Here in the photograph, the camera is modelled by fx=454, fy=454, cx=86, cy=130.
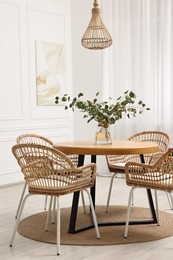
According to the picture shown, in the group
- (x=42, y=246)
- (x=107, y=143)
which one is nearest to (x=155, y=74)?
(x=107, y=143)

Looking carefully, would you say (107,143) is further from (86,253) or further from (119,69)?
(119,69)

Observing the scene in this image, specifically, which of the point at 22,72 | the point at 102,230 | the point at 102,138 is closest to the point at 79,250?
the point at 102,230

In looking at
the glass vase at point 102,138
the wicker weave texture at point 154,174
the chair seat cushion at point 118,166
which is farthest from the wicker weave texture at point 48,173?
the chair seat cushion at point 118,166

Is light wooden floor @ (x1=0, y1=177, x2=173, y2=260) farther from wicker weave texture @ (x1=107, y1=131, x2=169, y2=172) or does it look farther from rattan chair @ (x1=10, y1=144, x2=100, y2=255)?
wicker weave texture @ (x1=107, y1=131, x2=169, y2=172)

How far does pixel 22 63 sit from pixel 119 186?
82.6 inches

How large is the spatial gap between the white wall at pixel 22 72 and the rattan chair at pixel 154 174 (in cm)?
279

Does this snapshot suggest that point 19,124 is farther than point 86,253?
Yes

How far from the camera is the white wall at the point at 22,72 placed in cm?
591

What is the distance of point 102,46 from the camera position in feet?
15.4

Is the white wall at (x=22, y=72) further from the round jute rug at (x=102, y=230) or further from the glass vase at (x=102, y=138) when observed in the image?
the glass vase at (x=102, y=138)

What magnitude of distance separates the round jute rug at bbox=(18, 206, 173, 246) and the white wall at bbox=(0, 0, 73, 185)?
1.88 meters

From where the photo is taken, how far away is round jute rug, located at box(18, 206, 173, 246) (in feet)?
11.4

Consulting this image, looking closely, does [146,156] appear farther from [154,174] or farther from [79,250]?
[79,250]

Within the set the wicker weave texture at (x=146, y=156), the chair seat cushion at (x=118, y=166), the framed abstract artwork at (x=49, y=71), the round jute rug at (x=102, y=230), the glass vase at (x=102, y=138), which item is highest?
the framed abstract artwork at (x=49, y=71)
